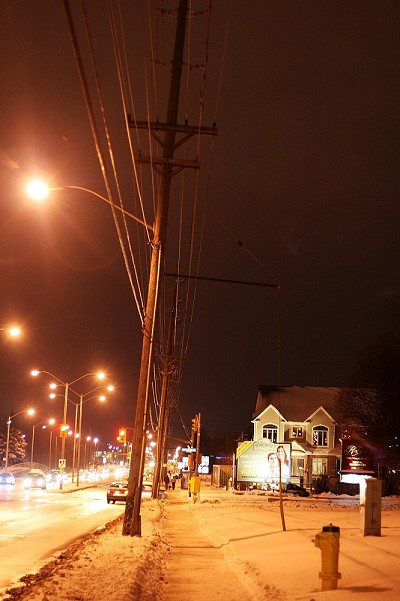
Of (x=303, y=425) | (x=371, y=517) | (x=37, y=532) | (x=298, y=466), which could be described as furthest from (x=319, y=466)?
(x=371, y=517)

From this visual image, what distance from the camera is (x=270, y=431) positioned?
91.6 metres

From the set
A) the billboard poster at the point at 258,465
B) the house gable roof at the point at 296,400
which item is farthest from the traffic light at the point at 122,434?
the house gable roof at the point at 296,400

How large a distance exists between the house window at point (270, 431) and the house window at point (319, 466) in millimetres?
5528

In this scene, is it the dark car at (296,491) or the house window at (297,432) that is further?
the house window at (297,432)

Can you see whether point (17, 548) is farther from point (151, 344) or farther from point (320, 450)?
point (320, 450)

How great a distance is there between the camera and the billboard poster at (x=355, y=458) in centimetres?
6488

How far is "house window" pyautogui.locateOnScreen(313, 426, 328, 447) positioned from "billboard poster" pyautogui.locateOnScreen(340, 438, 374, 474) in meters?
22.8

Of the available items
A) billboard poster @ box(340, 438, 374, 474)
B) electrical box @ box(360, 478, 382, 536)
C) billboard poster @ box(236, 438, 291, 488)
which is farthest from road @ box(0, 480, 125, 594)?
billboard poster @ box(340, 438, 374, 474)

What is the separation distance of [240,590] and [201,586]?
3.05ft

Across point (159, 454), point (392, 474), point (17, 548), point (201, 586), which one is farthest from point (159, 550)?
point (392, 474)

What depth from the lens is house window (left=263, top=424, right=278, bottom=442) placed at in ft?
299

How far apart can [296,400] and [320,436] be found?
222 inches

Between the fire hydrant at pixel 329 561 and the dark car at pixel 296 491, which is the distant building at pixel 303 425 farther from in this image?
the fire hydrant at pixel 329 561

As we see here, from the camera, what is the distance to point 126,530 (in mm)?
20062
